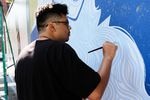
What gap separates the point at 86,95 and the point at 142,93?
289 mm

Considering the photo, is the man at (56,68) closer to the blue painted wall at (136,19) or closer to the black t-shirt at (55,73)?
the black t-shirt at (55,73)

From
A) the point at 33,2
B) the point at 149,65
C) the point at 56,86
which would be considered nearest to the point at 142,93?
the point at 149,65

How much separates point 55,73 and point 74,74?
4.3 inches

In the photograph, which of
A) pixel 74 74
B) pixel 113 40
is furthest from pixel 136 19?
pixel 74 74

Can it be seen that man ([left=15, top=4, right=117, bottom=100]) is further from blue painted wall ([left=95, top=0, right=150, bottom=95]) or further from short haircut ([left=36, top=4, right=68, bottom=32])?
blue painted wall ([left=95, top=0, right=150, bottom=95])

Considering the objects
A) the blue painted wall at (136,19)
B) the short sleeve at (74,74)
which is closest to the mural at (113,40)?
the blue painted wall at (136,19)

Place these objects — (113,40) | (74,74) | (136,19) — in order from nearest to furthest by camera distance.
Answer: (74,74), (136,19), (113,40)

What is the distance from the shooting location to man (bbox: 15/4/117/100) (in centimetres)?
204

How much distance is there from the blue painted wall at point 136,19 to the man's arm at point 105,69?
0.14 m

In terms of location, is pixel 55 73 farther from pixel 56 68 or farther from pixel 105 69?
pixel 105 69

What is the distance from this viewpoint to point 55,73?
208 centimetres

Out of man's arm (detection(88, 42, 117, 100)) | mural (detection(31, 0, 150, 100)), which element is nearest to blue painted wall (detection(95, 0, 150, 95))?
mural (detection(31, 0, 150, 100))

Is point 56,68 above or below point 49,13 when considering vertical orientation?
below

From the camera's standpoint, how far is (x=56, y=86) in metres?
2.11
